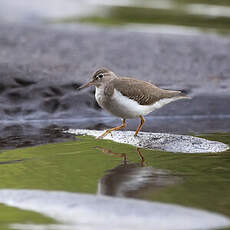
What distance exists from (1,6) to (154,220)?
1594 centimetres

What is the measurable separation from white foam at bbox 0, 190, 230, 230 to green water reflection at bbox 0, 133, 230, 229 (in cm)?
16

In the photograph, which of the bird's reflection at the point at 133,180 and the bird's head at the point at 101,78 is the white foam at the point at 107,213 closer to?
the bird's reflection at the point at 133,180

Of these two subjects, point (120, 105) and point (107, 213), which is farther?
point (120, 105)

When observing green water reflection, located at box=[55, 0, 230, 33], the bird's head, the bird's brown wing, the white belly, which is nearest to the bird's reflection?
the white belly

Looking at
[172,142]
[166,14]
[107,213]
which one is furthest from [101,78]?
[166,14]

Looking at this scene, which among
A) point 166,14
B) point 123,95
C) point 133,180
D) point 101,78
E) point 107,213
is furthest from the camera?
point 166,14

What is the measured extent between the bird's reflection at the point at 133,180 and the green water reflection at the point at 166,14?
12.1m

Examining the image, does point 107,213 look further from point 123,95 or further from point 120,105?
point 123,95

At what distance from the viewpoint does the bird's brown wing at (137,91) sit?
8383 mm

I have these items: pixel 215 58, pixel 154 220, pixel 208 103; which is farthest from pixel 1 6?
pixel 154 220

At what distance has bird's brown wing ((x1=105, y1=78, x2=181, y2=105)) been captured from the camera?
8.38m

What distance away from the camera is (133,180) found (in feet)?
21.0

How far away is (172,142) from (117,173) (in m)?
1.68

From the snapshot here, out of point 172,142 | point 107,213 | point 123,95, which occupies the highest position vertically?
point 123,95
